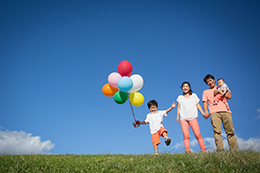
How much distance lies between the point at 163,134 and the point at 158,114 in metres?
0.76

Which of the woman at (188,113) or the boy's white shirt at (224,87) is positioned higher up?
the boy's white shirt at (224,87)

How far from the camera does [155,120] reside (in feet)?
24.3

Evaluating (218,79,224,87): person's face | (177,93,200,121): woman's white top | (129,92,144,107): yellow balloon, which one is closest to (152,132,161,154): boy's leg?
(177,93,200,121): woman's white top

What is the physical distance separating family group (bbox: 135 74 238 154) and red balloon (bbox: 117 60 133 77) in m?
1.98

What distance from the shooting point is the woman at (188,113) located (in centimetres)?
671

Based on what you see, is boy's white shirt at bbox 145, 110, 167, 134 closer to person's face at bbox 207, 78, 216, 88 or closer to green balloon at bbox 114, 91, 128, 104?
green balloon at bbox 114, 91, 128, 104

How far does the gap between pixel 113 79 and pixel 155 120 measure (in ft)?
7.03

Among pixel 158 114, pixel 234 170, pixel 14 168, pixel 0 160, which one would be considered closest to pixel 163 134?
pixel 158 114

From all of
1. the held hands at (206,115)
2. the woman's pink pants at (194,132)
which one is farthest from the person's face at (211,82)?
the woman's pink pants at (194,132)

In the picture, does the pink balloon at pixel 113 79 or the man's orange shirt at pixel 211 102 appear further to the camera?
the pink balloon at pixel 113 79

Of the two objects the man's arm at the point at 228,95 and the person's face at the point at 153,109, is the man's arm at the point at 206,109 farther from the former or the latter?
the person's face at the point at 153,109

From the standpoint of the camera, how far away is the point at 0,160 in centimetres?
658

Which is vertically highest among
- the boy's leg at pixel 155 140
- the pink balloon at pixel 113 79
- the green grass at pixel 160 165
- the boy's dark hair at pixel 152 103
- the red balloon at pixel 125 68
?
the red balloon at pixel 125 68

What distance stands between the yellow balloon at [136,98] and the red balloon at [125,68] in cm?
79
